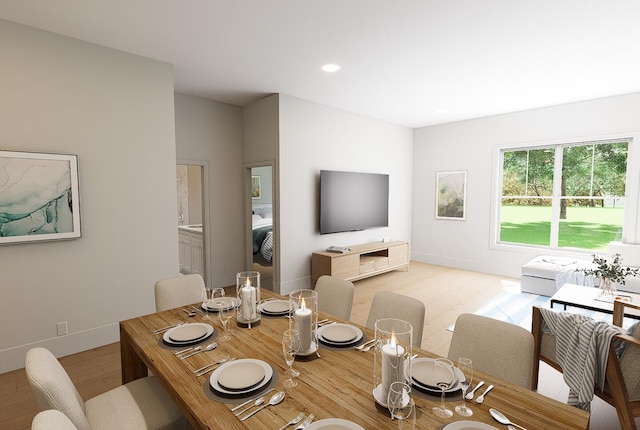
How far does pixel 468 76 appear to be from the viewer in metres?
3.87

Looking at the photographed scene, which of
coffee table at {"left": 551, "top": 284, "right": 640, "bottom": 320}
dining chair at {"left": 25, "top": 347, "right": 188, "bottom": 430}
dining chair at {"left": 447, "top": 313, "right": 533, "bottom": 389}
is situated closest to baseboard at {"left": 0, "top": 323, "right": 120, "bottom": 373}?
dining chair at {"left": 25, "top": 347, "right": 188, "bottom": 430}

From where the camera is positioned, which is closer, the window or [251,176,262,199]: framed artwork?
the window

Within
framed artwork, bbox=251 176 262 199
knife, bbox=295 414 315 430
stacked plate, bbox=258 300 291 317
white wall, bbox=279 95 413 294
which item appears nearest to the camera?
knife, bbox=295 414 315 430

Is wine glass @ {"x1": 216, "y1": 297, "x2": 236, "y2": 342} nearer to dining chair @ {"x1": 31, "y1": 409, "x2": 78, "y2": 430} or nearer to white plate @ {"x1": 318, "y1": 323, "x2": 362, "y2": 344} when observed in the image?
white plate @ {"x1": 318, "y1": 323, "x2": 362, "y2": 344}

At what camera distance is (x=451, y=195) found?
6.42m

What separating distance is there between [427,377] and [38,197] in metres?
3.22

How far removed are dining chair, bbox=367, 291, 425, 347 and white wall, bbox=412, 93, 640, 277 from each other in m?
4.75

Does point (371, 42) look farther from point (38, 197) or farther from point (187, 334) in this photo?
point (38, 197)

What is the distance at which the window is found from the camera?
4.97 meters

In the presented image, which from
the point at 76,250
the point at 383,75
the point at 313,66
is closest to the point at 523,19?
the point at 383,75

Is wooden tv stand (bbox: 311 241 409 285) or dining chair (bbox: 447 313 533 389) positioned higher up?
dining chair (bbox: 447 313 533 389)

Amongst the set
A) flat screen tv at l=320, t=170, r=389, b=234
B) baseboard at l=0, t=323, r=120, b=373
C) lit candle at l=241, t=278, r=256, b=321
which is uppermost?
flat screen tv at l=320, t=170, r=389, b=234

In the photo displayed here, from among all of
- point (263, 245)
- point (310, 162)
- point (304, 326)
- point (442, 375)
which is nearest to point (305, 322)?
point (304, 326)

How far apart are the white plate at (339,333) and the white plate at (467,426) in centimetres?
64
